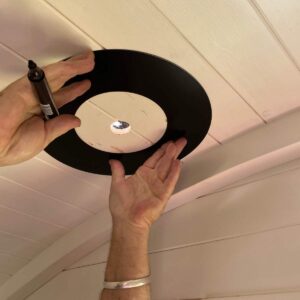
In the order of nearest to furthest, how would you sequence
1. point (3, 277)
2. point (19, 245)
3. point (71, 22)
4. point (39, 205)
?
point (71, 22)
point (39, 205)
point (19, 245)
point (3, 277)

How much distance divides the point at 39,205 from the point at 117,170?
35 cm

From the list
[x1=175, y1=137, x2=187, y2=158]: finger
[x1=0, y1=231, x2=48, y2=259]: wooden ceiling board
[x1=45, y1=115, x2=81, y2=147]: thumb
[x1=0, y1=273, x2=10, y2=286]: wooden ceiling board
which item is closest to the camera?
[x1=45, y1=115, x2=81, y2=147]: thumb

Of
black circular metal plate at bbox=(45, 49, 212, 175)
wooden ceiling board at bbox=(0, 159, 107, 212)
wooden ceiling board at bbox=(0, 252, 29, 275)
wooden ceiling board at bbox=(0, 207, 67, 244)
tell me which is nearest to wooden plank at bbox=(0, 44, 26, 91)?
black circular metal plate at bbox=(45, 49, 212, 175)

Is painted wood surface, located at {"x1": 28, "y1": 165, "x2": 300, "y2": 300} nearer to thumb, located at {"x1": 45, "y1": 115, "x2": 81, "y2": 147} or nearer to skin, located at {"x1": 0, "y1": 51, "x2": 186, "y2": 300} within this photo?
skin, located at {"x1": 0, "y1": 51, "x2": 186, "y2": 300}

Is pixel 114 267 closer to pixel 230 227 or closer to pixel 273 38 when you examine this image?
pixel 230 227

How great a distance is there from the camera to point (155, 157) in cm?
84

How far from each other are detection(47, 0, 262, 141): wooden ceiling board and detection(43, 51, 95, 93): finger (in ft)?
0.16

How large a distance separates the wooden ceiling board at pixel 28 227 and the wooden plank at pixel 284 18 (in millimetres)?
869

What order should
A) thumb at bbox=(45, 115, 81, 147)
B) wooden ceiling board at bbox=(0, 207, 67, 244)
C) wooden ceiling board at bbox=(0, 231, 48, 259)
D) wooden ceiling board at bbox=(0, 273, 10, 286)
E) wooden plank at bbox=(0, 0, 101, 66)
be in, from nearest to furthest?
wooden plank at bbox=(0, 0, 101, 66), thumb at bbox=(45, 115, 81, 147), wooden ceiling board at bbox=(0, 207, 67, 244), wooden ceiling board at bbox=(0, 231, 48, 259), wooden ceiling board at bbox=(0, 273, 10, 286)

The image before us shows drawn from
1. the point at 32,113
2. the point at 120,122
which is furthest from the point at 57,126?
the point at 120,122

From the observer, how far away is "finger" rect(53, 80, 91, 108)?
0.63 m

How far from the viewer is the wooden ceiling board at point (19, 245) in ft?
3.90

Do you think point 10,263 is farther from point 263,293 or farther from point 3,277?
point 263,293

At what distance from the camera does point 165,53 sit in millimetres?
648
